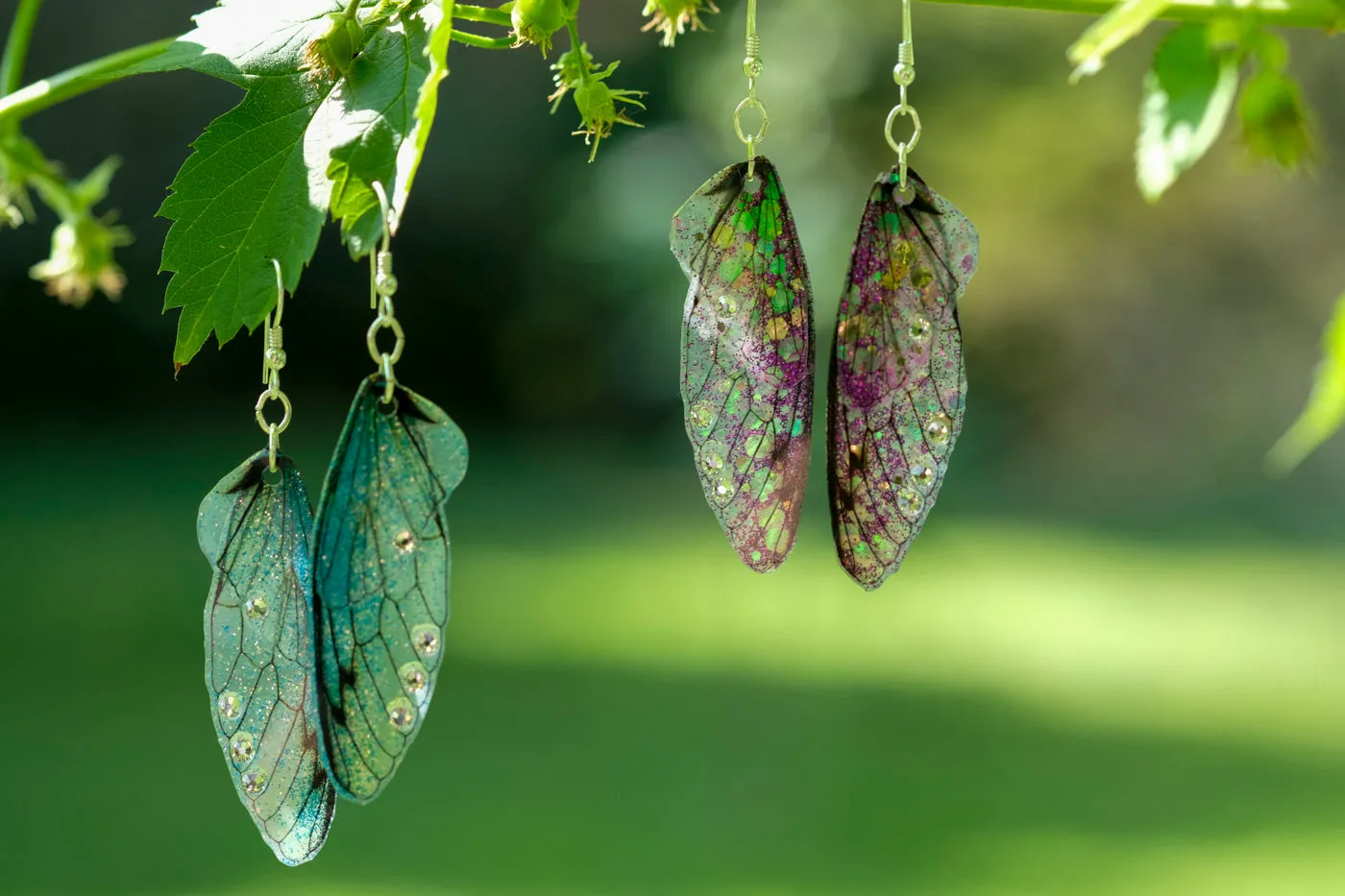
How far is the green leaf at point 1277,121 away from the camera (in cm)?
39

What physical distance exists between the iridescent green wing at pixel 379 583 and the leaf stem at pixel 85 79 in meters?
0.15

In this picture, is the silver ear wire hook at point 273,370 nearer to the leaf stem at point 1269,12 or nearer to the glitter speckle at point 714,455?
the glitter speckle at point 714,455

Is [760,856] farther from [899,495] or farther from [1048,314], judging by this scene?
[1048,314]

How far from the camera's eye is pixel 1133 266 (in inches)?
264

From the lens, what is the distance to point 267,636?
552 mm

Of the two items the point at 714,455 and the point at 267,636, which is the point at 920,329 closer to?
the point at 714,455

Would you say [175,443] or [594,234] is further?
[175,443]

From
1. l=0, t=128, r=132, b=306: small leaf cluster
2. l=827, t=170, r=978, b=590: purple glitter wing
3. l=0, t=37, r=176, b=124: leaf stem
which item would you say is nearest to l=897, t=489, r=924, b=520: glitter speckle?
l=827, t=170, r=978, b=590: purple glitter wing

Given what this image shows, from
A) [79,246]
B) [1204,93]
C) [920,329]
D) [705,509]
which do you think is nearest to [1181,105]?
[1204,93]

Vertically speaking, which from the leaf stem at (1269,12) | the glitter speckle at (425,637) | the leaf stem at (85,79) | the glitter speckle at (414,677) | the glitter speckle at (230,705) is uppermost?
the leaf stem at (85,79)

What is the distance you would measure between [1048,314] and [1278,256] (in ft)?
3.23

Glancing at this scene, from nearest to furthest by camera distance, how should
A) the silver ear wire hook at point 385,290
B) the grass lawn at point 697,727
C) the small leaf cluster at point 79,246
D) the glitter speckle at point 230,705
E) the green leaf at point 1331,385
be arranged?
the green leaf at point 1331,385
the silver ear wire hook at point 385,290
the glitter speckle at point 230,705
the small leaf cluster at point 79,246
the grass lawn at point 697,727

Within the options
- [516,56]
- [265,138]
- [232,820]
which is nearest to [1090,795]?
[232,820]

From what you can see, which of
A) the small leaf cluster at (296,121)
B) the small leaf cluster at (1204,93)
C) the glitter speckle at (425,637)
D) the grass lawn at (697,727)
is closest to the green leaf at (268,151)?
the small leaf cluster at (296,121)
